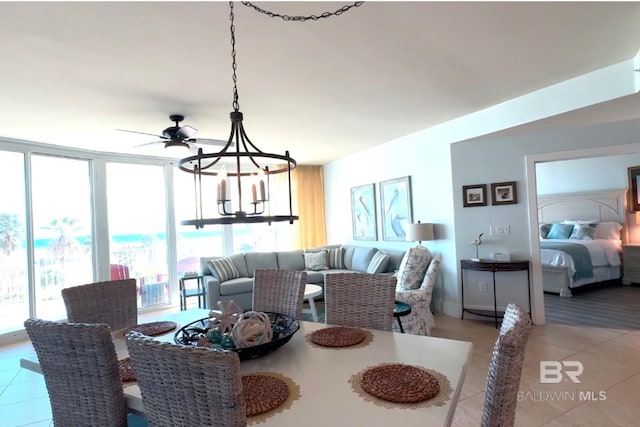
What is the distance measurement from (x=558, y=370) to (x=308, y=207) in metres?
4.73

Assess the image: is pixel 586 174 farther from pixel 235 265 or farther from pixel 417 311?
pixel 235 265

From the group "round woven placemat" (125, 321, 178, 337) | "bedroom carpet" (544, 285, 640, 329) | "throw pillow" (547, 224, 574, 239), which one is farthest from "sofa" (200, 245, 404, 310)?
"throw pillow" (547, 224, 574, 239)

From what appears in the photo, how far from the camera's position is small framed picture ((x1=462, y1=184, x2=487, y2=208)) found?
432 centimetres

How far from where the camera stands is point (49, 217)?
4.75 metres

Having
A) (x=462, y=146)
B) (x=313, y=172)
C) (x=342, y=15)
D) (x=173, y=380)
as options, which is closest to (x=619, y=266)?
(x=462, y=146)

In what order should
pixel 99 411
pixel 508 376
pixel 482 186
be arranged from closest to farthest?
pixel 508 376, pixel 99 411, pixel 482 186

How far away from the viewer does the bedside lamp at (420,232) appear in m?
4.58

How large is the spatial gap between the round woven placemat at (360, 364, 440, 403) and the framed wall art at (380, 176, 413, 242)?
12.3 ft

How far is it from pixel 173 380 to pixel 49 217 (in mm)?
4927

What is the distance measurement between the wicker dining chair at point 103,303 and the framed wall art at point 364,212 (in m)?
3.99

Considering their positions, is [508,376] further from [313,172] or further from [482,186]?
[313,172]

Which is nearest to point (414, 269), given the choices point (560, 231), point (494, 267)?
point (494, 267)

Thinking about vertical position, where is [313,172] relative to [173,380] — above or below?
above

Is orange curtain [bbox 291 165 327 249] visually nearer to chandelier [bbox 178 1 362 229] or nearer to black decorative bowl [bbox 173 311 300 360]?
black decorative bowl [bbox 173 311 300 360]
